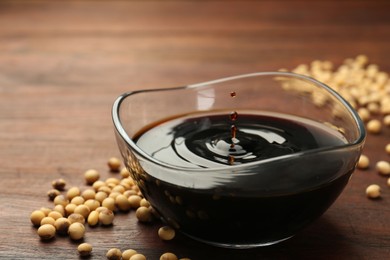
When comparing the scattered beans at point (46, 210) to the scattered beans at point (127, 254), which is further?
the scattered beans at point (46, 210)

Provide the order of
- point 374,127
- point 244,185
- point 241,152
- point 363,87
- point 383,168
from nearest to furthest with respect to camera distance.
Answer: point 244,185 < point 241,152 < point 383,168 < point 374,127 < point 363,87

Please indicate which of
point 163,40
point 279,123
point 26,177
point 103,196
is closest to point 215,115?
point 279,123

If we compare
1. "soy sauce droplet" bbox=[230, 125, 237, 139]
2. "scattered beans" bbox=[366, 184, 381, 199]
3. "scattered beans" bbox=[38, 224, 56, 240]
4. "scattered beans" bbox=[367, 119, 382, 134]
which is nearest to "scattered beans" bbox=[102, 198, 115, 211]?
"scattered beans" bbox=[38, 224, 56, 240]

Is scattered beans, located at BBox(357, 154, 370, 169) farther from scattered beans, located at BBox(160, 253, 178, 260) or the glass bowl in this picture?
scattered beans, located at BBox(160, 253, 178, 260)

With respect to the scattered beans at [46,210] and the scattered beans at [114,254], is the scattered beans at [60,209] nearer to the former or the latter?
the scattered beans at [46,210]

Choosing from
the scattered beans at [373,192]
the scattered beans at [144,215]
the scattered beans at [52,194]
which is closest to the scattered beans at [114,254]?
the scattered beans at [144,215]

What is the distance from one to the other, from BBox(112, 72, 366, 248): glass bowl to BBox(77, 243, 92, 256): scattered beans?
105 millimetres

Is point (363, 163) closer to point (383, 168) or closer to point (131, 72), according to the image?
point (383, 168)

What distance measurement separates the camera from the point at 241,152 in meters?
0.92

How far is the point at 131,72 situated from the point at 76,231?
761 mm

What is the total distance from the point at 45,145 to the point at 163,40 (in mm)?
716

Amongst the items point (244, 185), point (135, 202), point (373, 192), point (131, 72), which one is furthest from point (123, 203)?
point (131, 72)

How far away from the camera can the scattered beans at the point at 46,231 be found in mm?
938

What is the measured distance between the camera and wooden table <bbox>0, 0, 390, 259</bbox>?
3.10 feet
